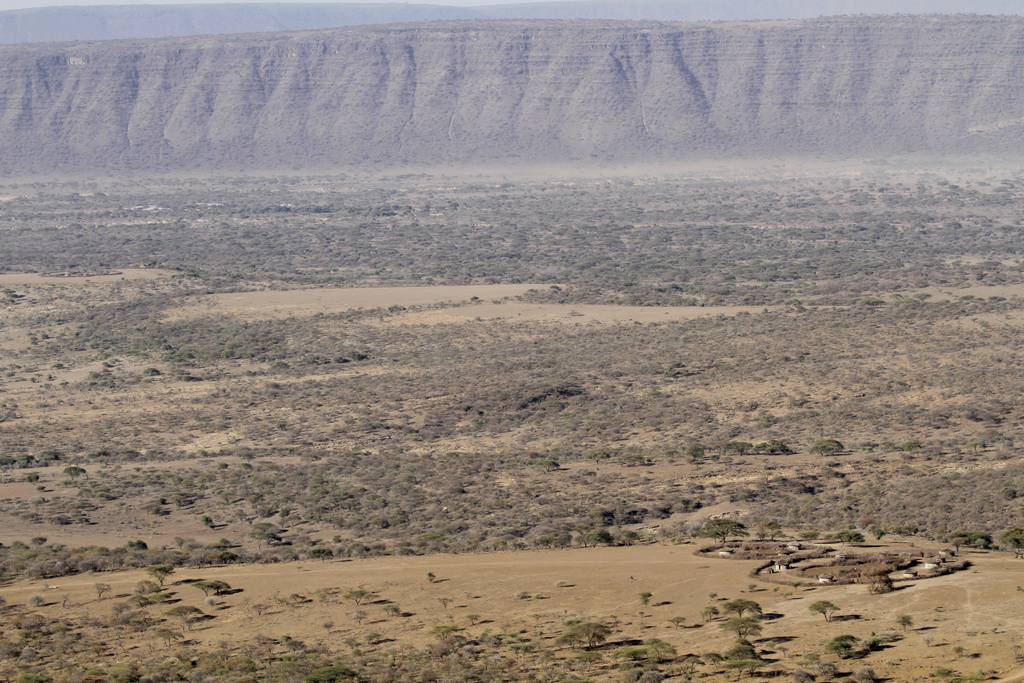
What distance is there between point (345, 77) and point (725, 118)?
55.1 meters

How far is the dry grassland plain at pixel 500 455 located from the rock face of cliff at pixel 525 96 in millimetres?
66198

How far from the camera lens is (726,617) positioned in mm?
21016

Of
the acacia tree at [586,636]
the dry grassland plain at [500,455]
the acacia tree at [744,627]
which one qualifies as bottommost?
the dry grassland plain at [500,455]

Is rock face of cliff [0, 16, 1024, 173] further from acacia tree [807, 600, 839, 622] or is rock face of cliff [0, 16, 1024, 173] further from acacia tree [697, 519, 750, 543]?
acacia tree [807, 600, 839, 622]

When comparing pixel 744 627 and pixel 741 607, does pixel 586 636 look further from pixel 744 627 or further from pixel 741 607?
pixel 741 607

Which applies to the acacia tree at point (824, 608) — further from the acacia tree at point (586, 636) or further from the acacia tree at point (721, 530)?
the acacia tree at point (721, 530)

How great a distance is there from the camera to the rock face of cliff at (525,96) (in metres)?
154

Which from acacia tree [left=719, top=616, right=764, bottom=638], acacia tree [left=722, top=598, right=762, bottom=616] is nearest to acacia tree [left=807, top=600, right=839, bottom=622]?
acacia tree [left=722, top=598, right=762, bottom=616]

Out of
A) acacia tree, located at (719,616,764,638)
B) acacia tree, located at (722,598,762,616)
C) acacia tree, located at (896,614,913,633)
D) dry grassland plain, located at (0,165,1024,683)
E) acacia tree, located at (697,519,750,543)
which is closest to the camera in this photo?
acacia tree, located at (719,616,764,638)

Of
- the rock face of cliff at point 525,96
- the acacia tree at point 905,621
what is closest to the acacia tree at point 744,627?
the acacia tree at point 905,621

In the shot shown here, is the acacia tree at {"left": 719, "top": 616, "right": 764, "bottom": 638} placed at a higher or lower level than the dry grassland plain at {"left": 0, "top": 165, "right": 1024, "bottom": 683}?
higher

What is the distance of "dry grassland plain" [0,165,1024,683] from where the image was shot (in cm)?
2058

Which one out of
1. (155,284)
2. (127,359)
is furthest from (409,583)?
(155,284)

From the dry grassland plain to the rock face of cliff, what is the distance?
6620 centimetres
